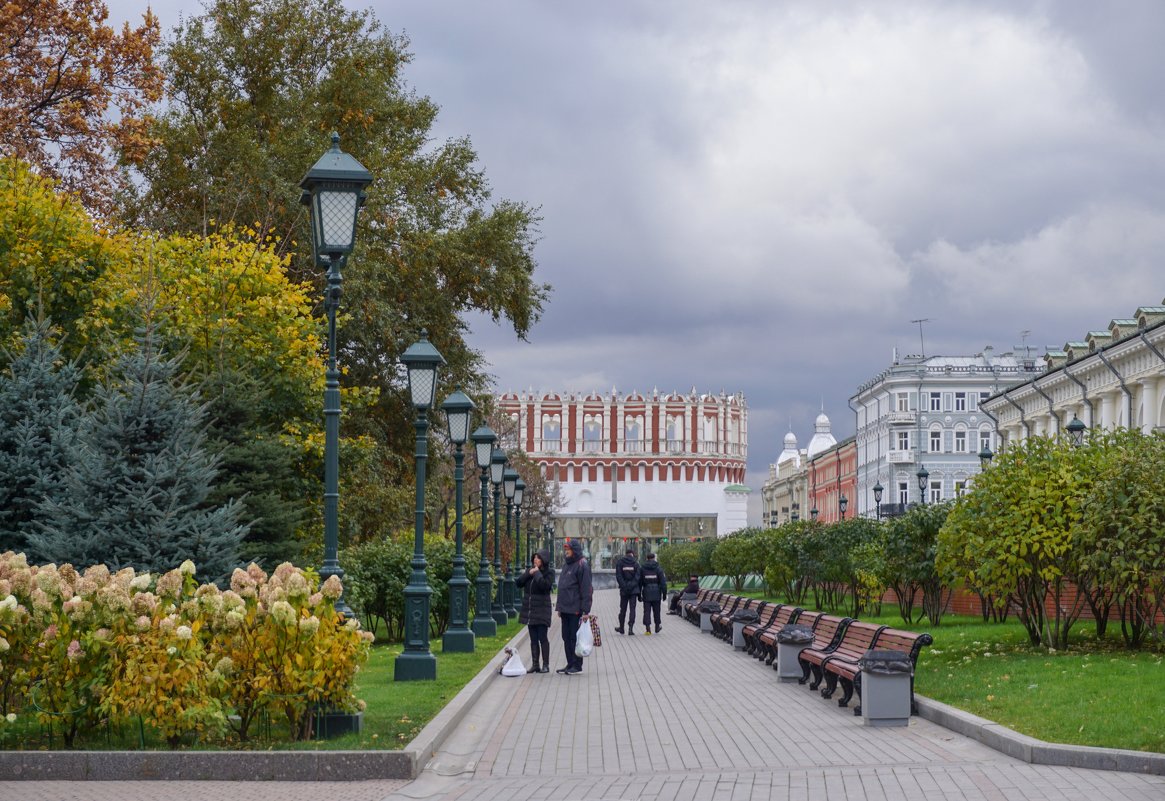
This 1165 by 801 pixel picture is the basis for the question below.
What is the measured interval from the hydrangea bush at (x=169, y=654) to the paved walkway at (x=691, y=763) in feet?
2.68

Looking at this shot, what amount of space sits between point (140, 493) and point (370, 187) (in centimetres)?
1563

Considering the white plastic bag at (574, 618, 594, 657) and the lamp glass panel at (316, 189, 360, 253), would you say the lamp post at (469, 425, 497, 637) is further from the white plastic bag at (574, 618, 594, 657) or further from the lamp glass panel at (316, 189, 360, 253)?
the lamp glass panel at (316, 189, 360, 253)

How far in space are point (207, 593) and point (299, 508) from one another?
1328 centimetres

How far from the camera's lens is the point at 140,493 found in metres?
16.5

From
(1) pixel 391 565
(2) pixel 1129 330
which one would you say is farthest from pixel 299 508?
(2) pixel 1129 330

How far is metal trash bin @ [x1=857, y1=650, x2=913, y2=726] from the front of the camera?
494 inches

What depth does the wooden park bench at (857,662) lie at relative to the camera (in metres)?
13.1

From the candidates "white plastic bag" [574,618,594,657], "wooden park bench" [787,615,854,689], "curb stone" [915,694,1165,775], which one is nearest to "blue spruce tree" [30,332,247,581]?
"white plastic bag" [574,618,594,657]

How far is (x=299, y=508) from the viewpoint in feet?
78.3

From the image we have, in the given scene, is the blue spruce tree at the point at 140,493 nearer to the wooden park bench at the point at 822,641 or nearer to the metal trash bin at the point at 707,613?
the wooden park bench at the point at 822,641

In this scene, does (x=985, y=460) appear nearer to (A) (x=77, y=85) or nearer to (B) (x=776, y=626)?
(B) (x=776, y=626)

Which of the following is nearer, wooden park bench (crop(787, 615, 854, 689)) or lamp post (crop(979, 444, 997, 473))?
wooden park bench (crop(787, 615, 854, 689))

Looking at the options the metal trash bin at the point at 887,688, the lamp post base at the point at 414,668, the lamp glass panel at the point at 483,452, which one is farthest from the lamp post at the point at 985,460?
the lamp glass panel at the point at 483,452

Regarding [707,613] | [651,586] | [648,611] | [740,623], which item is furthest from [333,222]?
[707,613]
